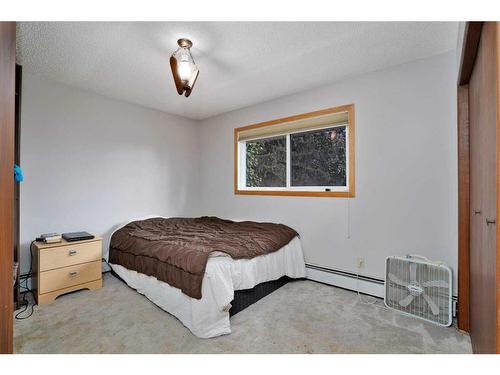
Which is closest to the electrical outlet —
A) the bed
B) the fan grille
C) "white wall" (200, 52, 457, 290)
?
"white wall" (200, 52, 457, 290)

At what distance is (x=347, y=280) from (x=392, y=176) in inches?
46.3

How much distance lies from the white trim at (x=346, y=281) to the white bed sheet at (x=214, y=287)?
14.5 inches

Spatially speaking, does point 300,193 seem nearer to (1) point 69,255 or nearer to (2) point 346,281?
(2) point 346,281

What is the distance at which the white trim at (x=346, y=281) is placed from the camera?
2477 mm

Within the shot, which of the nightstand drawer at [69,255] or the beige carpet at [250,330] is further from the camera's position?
the nightstand drawer at [69,255]

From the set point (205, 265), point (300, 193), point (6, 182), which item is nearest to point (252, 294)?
point (205, 265)

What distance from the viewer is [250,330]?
188cm

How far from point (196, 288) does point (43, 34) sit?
2258 millimetres

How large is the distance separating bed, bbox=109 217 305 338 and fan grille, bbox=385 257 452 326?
3.14ft

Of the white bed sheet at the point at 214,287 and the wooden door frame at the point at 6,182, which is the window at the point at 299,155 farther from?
the wooden door frame at the point at 6,182

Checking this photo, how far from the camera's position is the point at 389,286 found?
7.38 ft

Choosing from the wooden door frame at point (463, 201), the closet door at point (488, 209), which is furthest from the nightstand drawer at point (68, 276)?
the wooden door frame at point (463, 201)

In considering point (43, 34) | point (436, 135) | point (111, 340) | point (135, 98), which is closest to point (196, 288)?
point (111, 340)
